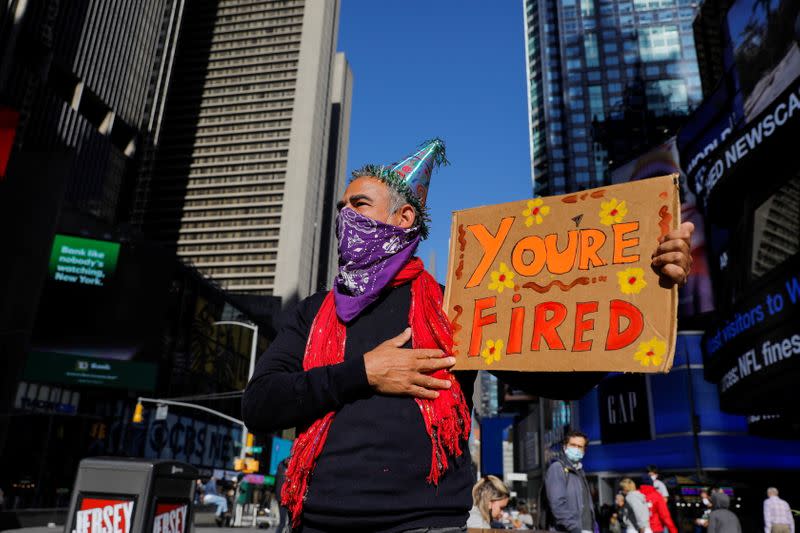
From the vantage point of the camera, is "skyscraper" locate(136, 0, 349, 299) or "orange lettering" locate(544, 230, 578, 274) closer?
"orange lettering" locate(544, 230, 578, 274)

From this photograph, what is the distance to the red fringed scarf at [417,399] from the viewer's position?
188 cm

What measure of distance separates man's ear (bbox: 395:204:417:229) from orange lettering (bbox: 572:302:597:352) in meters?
0.71

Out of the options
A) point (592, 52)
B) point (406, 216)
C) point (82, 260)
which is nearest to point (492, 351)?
point (406, 216)

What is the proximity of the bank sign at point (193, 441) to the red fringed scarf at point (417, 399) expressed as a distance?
137ft

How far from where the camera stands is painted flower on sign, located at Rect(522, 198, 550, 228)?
2.33m

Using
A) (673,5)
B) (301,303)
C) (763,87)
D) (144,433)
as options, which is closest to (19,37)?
(144,433)

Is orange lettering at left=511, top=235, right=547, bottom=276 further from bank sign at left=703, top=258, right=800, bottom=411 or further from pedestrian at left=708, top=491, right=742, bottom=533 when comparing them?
bank sign at left=703, top=258, right=800, bottom=411

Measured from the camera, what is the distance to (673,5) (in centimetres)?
10894

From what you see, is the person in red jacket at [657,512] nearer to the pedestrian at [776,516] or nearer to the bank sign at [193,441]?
the pedestrian at [776,516]

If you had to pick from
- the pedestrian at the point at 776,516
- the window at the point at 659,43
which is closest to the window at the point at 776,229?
the pedestrian at the point at 776,516

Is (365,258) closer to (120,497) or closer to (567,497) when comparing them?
(120,497)

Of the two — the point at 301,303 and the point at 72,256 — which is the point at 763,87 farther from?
the point at 72,256

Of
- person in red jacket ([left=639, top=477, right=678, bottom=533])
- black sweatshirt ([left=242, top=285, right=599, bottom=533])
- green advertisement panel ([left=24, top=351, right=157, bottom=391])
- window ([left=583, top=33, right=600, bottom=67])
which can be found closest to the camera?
black sweatshirt ([left=242, top=285, right=599, bottom=533])

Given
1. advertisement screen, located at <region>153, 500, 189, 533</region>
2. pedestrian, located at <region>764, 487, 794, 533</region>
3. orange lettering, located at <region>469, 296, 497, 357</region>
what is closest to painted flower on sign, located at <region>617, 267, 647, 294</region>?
orange lettering, located at <region>469, 296, 497, 357</region>
